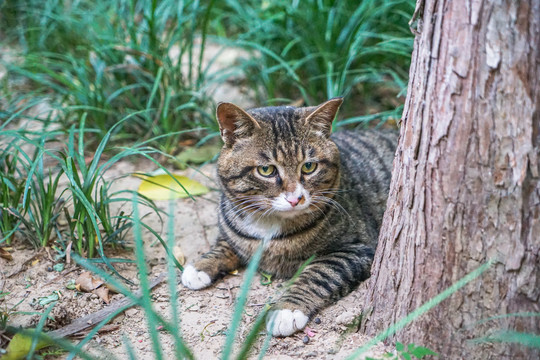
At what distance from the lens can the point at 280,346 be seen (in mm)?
2516

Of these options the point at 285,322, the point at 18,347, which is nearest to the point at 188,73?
the point at 285,322

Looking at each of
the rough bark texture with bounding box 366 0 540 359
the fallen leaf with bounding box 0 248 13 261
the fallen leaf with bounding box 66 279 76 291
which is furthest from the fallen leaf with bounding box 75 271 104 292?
the rough bark texture with bounding box 366 0 540 359

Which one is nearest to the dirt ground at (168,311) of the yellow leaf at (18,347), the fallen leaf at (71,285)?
the fallen leaf at (71,285)

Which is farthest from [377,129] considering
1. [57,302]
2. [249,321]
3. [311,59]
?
[57,302]

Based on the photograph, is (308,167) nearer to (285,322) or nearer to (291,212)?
(291,212)

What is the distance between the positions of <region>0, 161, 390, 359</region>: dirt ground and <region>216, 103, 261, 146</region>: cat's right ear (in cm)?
84

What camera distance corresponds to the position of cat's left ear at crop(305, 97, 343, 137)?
2.86 metres

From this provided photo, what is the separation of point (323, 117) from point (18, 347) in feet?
5.88

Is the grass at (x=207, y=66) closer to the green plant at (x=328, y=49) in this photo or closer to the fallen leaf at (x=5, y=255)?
the green plant at (x=328, y=49)

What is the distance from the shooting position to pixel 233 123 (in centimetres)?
285

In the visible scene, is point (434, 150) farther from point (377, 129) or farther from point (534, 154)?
point (377, 129)

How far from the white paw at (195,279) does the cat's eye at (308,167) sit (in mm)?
791

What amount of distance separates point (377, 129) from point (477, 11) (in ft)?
7.48

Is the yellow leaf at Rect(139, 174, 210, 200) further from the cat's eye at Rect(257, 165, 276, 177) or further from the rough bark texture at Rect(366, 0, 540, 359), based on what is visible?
the rough bark texture at Rect(366, 0, 540, 359)
